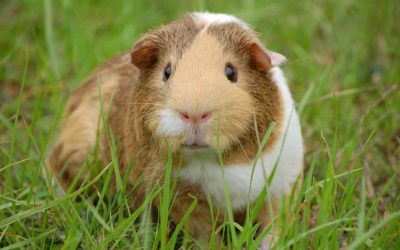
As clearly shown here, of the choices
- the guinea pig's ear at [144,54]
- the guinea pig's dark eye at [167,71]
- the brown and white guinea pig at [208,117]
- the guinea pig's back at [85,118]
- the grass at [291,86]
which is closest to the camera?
the brown and white guinea pig at [208,117]

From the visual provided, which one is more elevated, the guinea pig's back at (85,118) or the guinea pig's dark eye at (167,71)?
the guinea pig's dark eye at (167,71)

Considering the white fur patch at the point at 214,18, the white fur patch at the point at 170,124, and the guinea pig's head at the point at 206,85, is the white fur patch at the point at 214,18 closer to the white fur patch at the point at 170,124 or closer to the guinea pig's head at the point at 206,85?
the guinea pig's head at the point at 206,85

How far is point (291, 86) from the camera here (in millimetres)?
5957

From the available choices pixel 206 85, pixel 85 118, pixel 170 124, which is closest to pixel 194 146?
pixel 170 124

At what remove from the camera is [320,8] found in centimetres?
708

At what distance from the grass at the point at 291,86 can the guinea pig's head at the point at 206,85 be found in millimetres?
313

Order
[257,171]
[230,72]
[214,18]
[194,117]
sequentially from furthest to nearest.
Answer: [214,18], [257,171], [230,72], [194,117]

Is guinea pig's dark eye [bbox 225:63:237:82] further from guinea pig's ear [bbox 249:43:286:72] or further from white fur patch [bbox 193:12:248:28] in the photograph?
white fur patch [bbox 193:12:248:28]

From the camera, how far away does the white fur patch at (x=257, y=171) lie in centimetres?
384

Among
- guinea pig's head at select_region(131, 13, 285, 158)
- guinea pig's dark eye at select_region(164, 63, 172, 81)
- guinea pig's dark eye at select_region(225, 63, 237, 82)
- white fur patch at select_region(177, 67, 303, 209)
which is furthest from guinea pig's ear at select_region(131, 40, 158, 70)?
white fur patch at select_region(177, 67, 303, 209)

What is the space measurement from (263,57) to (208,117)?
595mm

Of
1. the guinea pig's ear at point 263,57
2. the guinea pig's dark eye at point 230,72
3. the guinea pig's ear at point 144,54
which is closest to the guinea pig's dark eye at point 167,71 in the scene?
the guinea pig's ear at point 144,54

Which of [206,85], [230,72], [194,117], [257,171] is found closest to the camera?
[194,117]

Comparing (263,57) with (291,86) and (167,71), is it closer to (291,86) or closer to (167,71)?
(167,71)
